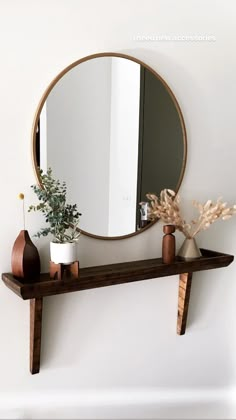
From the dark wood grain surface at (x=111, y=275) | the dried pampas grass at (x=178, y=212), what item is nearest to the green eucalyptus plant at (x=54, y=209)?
the dark wood grain surface at (x=111, y=275)

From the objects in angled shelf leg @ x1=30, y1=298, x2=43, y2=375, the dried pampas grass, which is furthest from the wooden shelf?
the dried pampas grass

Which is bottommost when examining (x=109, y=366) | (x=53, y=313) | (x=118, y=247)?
(x=109, y=366)

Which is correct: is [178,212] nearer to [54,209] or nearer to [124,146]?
[124,146]

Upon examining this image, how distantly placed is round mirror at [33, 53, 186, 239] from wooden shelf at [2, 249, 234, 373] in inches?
6.1

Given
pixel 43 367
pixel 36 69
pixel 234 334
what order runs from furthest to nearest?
pixel 234 334 → pixel 43 367 → pixel 36 69

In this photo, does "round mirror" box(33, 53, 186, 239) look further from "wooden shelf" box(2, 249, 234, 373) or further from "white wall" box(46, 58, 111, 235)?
"wooden shelf" box(2, 249, 234, 373)

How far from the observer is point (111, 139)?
154cm

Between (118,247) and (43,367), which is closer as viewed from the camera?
(43,367)

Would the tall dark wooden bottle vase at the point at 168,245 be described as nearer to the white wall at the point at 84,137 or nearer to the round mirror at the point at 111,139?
the round mirror at the point at 111,139

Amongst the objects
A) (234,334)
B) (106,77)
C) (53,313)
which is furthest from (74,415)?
(106,77)

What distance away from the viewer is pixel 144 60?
5.25 ft

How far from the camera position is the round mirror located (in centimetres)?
142

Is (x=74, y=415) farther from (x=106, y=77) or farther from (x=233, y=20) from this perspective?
(x=233, y=20)

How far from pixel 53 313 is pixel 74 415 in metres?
0.40
